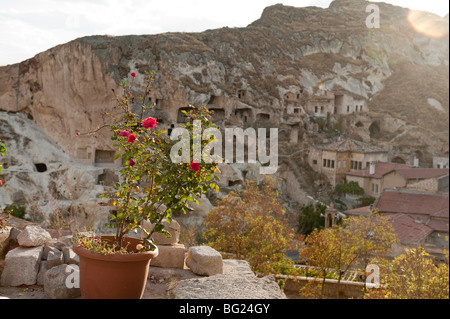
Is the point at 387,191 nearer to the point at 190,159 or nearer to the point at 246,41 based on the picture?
the point at 190,159

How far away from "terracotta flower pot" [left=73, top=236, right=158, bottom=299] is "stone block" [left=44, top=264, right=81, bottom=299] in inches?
18.3

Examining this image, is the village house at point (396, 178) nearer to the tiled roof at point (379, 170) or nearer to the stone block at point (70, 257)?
the tiled roof at point (379, 170)

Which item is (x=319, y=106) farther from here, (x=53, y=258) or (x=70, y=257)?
(x=53, y=258)

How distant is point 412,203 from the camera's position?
876 inches

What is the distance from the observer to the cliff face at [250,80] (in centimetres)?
3528

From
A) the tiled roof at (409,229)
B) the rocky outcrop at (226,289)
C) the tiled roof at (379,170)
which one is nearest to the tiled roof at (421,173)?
the tiled roof at (379,170)

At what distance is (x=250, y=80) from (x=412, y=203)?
2392 centimetres

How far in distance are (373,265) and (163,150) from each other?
37.3 feet

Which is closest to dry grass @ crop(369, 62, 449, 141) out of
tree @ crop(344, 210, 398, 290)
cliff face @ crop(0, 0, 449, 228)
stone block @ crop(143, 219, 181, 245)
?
cliff face @ crop(0, 0, 449, 228)

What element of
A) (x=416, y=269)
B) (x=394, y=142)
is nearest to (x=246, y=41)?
(x=394, y=142)

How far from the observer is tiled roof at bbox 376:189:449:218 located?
69.4ft

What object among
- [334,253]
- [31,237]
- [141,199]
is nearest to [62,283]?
[31,237]

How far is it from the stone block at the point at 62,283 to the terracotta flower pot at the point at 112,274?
466 mm
